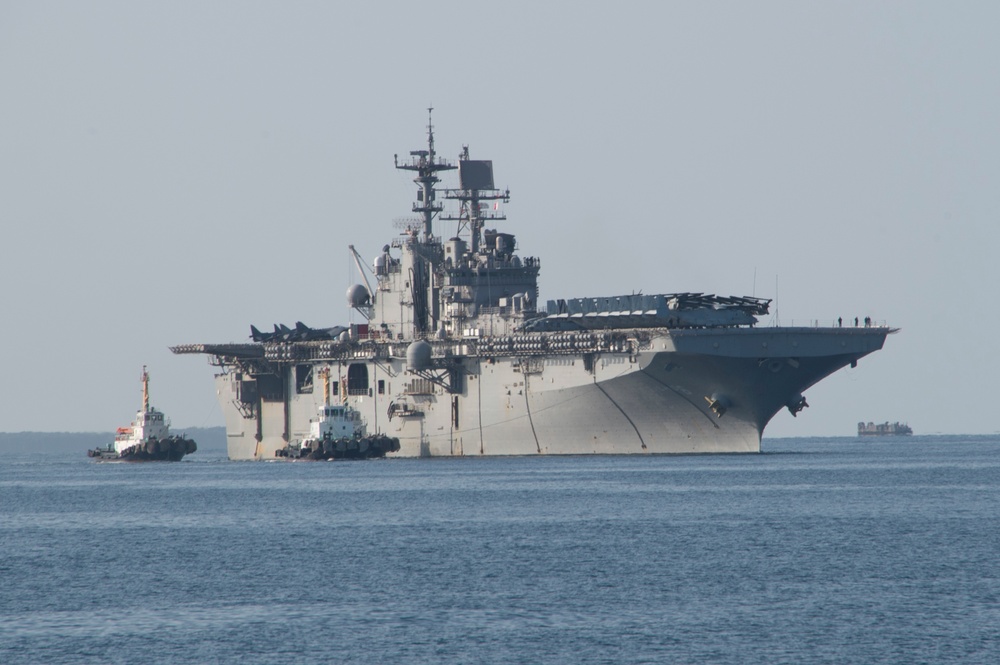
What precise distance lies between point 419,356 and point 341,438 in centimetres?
653

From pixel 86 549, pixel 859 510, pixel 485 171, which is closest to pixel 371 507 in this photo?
pixel 86 549

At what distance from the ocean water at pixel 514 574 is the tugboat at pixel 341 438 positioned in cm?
1617

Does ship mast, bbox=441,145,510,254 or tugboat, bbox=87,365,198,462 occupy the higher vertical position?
ship mast, bbox=441,145,510,254

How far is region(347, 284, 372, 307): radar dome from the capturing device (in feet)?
248

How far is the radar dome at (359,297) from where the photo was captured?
75.6m

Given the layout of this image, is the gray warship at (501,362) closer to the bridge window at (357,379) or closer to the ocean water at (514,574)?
the bridge window at (357,379)

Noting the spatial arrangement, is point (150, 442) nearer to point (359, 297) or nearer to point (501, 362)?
point (359, 297)

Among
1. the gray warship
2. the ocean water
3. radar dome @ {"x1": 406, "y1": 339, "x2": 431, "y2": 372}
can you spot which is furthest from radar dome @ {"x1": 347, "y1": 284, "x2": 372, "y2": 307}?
the ocean water

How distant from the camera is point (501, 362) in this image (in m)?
65.2

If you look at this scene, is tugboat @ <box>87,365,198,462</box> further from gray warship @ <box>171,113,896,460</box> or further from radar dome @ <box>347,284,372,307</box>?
radar dome @ <box>347,284,372,307</box>

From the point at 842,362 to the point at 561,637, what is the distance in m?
36.0

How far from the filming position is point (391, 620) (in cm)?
2572

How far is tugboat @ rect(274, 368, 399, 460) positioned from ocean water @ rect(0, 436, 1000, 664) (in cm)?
1617

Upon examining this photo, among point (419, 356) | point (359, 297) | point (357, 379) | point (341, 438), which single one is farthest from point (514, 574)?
point (359, 297)
